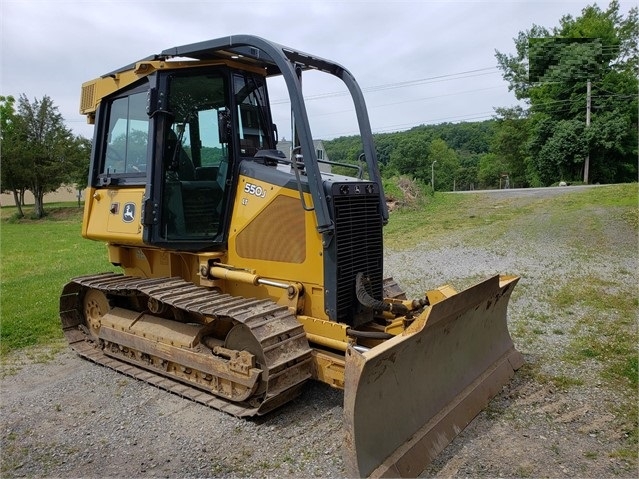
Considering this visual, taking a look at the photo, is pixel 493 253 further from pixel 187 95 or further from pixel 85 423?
pixel 85 423

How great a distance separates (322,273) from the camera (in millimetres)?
4488

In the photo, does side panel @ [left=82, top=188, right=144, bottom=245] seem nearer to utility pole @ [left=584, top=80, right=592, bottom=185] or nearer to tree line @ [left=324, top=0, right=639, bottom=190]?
tree line @ [left=324, top=0, right=639, bottom=190]

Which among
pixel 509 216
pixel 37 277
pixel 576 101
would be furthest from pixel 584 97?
pixel 37 277

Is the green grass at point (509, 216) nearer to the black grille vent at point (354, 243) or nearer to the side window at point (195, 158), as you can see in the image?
the black grille vent at point (354, 243)

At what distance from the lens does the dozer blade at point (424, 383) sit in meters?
3.28

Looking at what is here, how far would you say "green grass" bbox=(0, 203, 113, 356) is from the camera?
22.4ft

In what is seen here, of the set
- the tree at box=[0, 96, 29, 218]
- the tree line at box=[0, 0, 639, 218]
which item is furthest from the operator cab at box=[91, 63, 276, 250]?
the tree at box=[0, 96, 29, 218]

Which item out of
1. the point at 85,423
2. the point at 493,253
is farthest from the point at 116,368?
the point at 493,253

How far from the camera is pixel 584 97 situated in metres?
34.9

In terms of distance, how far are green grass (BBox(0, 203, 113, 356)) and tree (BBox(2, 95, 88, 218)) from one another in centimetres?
1418

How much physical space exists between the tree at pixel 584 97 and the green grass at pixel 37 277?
97.8 ft

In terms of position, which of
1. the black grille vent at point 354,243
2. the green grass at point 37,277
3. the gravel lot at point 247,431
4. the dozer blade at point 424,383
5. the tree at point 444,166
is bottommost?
the gravel lot at point 247,431

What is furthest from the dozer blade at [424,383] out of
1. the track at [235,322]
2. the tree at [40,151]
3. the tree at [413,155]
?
the tree at [413,155]

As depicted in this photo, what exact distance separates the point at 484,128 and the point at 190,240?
332ft
